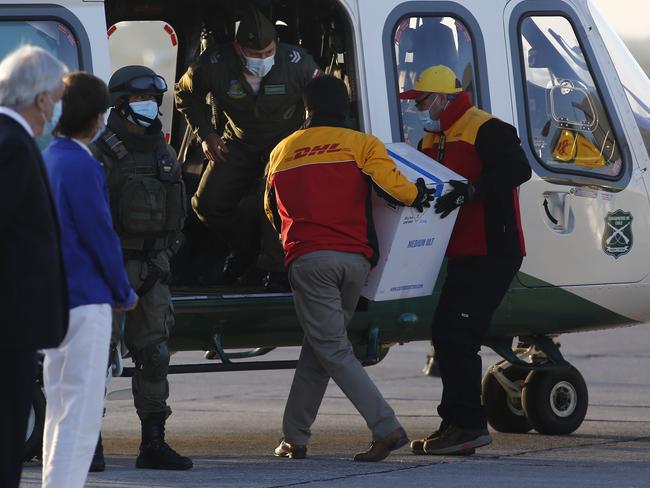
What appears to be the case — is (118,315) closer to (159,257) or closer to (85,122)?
(159,257)

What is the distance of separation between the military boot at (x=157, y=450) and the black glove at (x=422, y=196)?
156 cm

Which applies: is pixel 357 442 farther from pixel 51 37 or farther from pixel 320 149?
pixel 51 37

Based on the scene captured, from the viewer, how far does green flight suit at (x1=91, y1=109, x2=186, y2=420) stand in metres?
7.03

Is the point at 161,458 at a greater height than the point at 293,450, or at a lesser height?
greater

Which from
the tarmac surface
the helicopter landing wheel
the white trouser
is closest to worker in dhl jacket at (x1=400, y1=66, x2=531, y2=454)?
the tarmac surface

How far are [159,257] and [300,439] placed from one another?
125 centimetres

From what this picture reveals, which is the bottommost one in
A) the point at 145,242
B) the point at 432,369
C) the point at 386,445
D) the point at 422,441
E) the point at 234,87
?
the point at 432,369

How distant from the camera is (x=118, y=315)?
275 inches

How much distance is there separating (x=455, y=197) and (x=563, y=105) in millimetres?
1535

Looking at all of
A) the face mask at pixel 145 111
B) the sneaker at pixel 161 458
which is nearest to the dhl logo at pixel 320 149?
the face mask at pixel 145 111

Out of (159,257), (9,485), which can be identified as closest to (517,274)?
(159,257)

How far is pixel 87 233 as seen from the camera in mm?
5215

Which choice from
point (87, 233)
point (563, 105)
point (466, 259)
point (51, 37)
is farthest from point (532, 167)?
point (87, 233)

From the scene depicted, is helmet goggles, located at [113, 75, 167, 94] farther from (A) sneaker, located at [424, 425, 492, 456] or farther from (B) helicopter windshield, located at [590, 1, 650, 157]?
(B) helicopter windshield, located at [590, 1, 650, 157]
